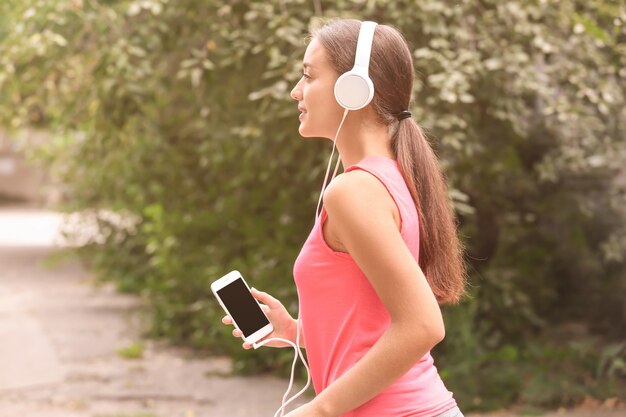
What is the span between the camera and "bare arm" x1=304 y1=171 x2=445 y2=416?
2000 millimetres

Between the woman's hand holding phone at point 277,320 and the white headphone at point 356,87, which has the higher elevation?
the white headphone at point 356,87

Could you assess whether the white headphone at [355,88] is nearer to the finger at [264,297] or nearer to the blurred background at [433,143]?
the finger at [264,297]

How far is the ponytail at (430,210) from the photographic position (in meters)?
2.24

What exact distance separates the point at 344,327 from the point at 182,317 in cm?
802

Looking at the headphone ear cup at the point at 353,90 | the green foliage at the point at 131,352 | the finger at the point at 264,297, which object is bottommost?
the green foliage at the point at 131,352

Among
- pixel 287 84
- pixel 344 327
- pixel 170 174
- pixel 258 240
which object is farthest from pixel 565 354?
pixel 344 327

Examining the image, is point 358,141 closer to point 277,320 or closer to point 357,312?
point 357,312

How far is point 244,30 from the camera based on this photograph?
6.65 m

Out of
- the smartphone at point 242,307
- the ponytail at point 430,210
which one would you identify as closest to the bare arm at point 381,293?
the ponytail at point 430,210

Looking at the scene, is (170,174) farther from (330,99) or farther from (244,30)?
(330,99)

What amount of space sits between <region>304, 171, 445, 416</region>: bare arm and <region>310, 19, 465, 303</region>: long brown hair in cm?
22

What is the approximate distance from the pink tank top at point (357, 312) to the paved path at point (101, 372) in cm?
516

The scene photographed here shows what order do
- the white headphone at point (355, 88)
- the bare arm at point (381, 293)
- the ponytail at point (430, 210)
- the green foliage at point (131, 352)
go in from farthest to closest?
the green foliage at point (131, 352) → the ponytail at point (430, 210) → the white headphone at point (355, 88) → the bare arm at point (381, 293)

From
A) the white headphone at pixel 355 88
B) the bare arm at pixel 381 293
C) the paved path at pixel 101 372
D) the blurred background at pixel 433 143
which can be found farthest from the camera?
the paved path at pixel 101 372
